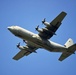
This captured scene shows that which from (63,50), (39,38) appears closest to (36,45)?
(39,38)

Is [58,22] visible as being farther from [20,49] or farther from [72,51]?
[20,49]

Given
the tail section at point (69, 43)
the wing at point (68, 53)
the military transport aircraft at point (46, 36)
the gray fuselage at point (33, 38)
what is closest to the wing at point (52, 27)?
the military transport aircraft at point (46, 36)

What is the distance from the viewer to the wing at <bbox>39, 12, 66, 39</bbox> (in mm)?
52653

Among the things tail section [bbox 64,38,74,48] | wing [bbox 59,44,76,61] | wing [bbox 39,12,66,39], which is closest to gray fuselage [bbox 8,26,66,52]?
wing [bbox 39,12,66,39]

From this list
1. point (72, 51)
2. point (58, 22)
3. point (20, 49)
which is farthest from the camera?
point (20, 49)

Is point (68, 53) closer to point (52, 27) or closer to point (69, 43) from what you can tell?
point (69, 43)

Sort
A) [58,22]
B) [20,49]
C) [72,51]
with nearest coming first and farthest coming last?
[58,22] → [72,51] → [20,49]

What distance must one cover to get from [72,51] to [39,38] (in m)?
8.56

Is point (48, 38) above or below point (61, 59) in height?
above

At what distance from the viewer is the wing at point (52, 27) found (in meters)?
52.7

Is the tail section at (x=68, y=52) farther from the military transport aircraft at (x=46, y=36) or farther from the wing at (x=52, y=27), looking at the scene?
the wing at (x=52, y=27)

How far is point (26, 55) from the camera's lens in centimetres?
6231

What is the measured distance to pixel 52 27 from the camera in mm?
54250

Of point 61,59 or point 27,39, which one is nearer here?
point 27,39
